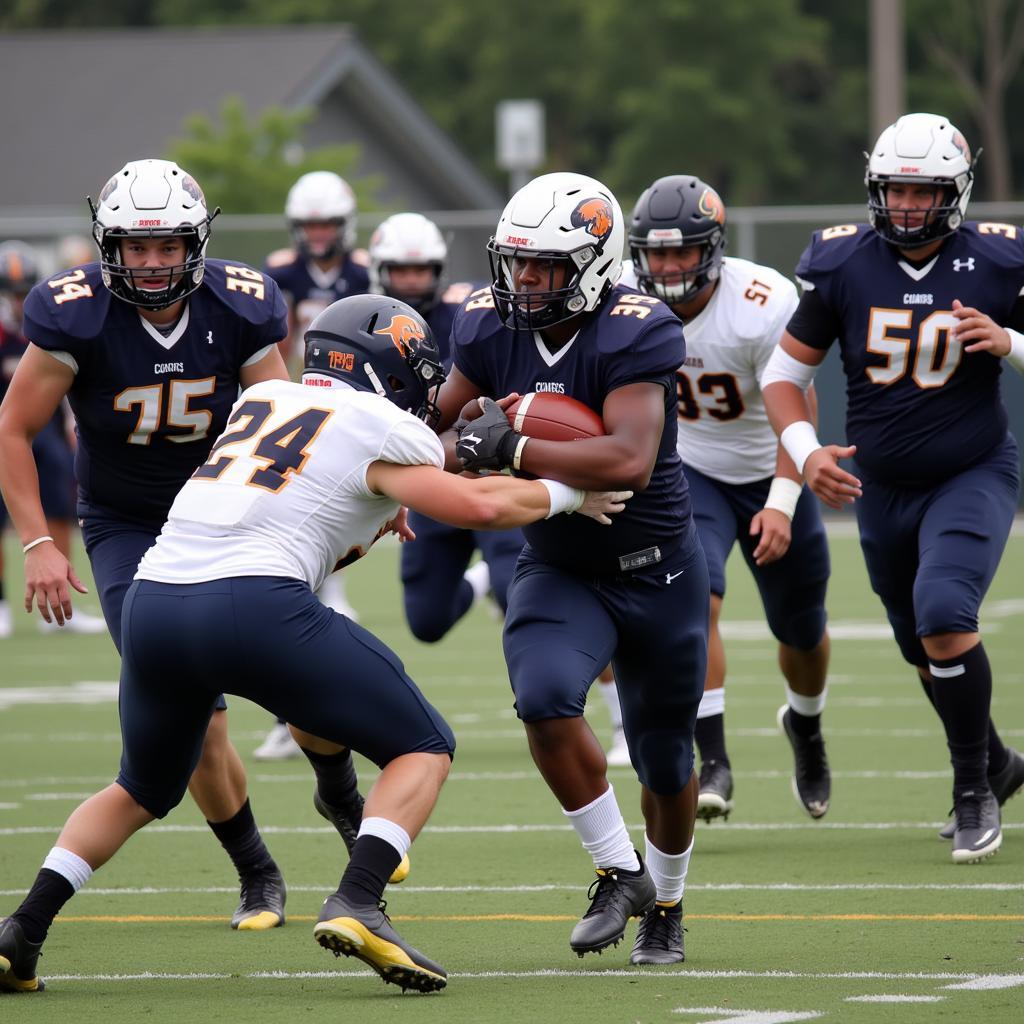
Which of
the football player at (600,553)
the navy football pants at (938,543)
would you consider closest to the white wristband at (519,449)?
the football player at (600,553)

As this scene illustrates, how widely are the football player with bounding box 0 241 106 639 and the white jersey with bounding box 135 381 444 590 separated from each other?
24.2 feet

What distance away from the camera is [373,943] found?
432 cm

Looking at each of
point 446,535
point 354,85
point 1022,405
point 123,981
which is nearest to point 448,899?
point 123,981

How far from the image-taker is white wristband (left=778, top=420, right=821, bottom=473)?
616cm

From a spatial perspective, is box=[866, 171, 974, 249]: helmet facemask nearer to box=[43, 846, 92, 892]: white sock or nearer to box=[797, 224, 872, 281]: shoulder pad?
box=[797, 224, 872, 281]: shoulder pad

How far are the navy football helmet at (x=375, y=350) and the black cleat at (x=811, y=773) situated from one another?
8.39ft

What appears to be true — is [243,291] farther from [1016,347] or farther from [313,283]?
[313,283]

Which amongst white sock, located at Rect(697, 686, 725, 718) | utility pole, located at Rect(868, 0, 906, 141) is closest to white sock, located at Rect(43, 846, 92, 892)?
white sock, located at Rect(697, 686, 725, 718)

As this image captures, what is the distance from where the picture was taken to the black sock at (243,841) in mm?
5410

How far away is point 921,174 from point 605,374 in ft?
5.73

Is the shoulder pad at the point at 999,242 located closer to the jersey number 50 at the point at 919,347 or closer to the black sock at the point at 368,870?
the jersey number 50 at the point at 919,347

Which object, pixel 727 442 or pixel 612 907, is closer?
pixel 612 907

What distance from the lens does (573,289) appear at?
479 centimetres

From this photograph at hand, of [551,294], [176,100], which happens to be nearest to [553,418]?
[551,294]
